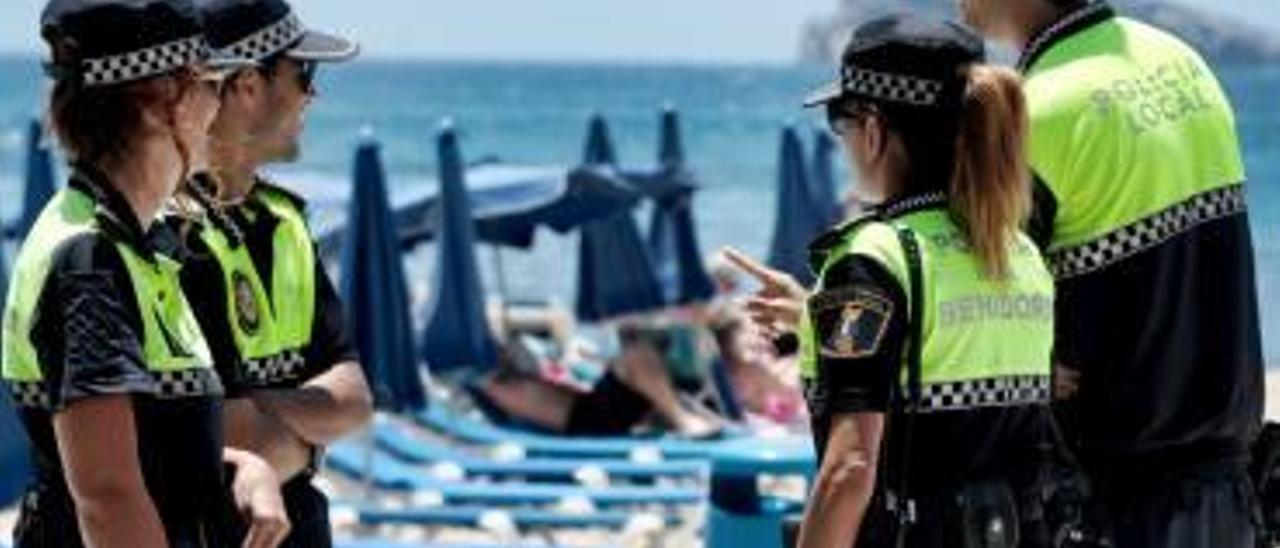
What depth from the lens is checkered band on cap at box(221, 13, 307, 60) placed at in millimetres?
4008

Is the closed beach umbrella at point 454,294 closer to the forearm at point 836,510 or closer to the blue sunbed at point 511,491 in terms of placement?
the blue sunbed at point 511,491

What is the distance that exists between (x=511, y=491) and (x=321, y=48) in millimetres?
6013

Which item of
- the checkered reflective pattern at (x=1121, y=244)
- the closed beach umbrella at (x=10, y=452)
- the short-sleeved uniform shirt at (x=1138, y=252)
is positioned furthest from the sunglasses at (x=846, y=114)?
the closed beach umbrella at (x=10, y=452)

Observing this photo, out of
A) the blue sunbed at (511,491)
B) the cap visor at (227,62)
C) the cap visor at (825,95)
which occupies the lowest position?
the blue sunbed at (511,491)

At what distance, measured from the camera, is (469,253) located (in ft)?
37.9

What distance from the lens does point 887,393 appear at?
12.0ft

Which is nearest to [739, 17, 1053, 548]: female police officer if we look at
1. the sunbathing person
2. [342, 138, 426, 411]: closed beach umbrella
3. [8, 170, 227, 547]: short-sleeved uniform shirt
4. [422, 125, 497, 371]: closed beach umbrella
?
[8, 170, 227, 547]: short-sleeved uniform shirt

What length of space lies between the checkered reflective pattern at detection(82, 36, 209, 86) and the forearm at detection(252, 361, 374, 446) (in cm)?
72

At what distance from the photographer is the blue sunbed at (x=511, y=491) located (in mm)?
9859

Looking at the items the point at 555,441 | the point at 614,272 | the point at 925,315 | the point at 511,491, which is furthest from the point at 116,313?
the point at 614,272

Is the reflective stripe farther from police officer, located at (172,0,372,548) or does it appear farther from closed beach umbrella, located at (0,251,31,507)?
closed beach umbrella, located at (0,251,31,507)

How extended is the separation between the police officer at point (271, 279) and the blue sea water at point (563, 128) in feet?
2.04

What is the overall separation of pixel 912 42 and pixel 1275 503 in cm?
112

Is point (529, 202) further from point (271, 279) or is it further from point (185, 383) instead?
point (185, 383)
